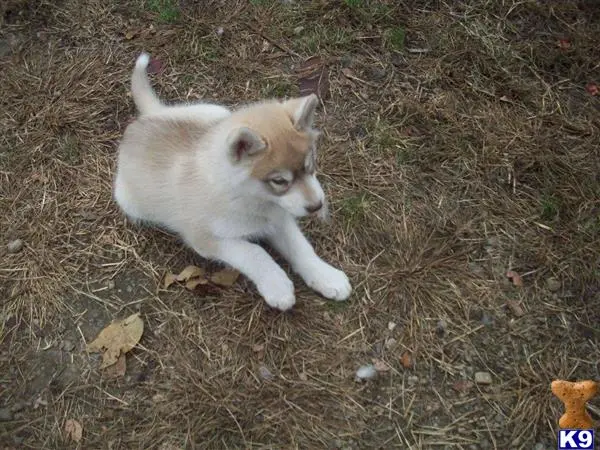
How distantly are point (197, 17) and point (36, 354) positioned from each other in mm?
2532

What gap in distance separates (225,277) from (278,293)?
0.36 metres

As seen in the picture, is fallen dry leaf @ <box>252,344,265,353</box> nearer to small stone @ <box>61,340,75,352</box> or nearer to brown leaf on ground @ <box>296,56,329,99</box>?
small stone @ <box>61,340,75,352</box>

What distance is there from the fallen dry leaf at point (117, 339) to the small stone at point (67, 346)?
9cm

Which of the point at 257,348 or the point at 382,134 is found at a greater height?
the point at 382,134

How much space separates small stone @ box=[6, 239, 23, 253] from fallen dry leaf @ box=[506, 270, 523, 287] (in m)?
2.73

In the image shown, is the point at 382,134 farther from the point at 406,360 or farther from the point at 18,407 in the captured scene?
the point at 18,407

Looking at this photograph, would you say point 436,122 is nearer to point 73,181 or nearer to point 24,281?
point 73,181

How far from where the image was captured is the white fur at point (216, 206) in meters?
2.61

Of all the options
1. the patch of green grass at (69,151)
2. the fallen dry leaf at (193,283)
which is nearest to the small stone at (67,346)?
the fallen dry leaf at (193,283)

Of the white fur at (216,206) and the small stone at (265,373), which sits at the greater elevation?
the white fur at (216,206)

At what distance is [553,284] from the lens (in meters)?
2.99

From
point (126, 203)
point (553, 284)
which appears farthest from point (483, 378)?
point (126, 203)

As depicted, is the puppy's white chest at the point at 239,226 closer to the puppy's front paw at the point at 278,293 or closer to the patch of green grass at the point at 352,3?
the puppy's front paw at the point at 278,293

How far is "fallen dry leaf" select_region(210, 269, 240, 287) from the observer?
304cm
